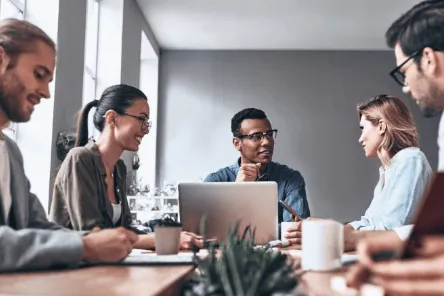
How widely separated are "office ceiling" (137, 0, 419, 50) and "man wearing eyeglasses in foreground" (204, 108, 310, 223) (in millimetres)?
2354

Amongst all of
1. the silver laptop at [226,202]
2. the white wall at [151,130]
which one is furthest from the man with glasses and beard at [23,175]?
the white wall at [151,130]

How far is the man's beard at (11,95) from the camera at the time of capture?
135 cm

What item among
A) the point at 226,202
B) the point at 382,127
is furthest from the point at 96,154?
the point at 382,127

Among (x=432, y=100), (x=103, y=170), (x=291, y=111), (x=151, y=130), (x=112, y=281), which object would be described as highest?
(x=291, y=111)

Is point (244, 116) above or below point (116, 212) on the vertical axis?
above

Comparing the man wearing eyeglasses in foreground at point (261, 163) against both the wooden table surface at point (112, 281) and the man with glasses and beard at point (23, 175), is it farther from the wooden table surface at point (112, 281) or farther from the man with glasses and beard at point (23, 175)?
the wooden table surface at point (112, 281)

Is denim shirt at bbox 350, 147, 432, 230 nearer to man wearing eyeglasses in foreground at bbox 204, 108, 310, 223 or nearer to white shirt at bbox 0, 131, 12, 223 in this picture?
man wearing eyeglasses in foreground at bbox 204, 108, 310, 223

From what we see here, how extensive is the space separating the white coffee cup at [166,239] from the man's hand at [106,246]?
0.22 m

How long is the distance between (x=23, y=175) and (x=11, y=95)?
0.22 m

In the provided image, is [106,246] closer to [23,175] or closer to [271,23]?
[23,175]

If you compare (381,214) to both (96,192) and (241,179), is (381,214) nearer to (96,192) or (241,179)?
(241,179)

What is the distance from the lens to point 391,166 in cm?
214

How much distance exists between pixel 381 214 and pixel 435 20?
104 centimetres

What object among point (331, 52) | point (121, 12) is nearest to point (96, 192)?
A: point (121, 12)
